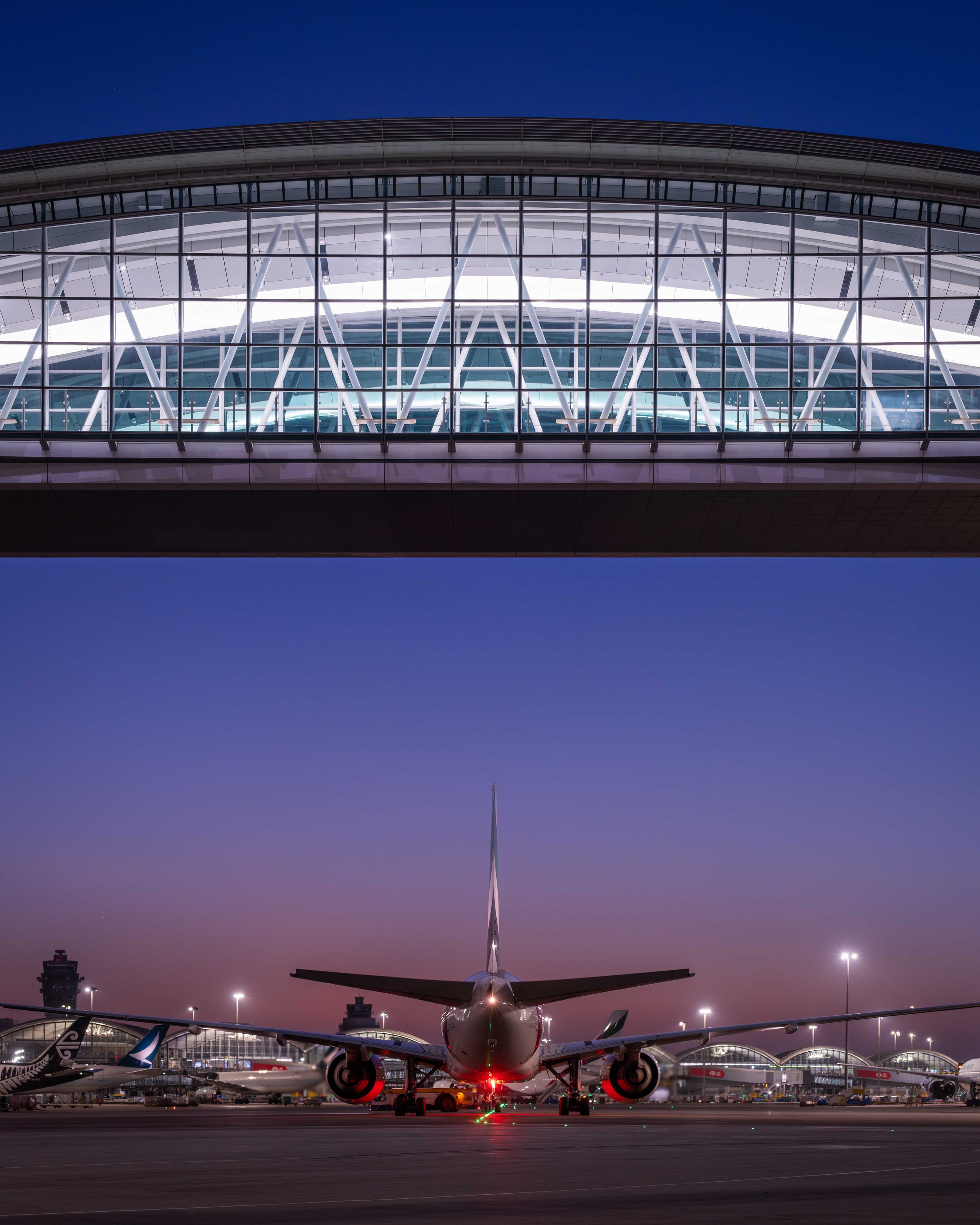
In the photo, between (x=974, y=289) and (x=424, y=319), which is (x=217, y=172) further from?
(x=974, y=289)

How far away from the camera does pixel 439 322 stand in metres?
46.7

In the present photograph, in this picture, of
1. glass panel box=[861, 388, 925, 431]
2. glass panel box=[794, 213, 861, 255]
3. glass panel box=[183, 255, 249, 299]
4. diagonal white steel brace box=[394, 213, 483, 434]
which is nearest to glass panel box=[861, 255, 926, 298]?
glass panel box=[794, 213, 861, 255]

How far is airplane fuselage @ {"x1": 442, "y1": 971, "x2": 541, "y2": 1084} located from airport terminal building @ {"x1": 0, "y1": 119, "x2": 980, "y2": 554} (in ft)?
52.1

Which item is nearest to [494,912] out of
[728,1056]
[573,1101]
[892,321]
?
[573,1101]

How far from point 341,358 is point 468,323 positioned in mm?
4785

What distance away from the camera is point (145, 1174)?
55.9ft

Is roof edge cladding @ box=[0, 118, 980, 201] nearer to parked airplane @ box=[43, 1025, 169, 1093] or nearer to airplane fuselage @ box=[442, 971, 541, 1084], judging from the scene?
airplane fuselage @ box=[442, 971, 541, 1084]

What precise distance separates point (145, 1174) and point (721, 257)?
38.4 m

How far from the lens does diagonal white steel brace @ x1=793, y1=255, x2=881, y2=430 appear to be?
45.2 m

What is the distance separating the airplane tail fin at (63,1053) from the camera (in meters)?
76.3

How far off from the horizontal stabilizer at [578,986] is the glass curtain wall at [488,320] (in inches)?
720

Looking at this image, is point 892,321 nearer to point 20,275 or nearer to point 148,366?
point 148,366

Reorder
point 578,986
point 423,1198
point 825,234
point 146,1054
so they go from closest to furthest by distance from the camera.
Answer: point 423,1198 → point 578,986 → point 825,234 → point 146,1054

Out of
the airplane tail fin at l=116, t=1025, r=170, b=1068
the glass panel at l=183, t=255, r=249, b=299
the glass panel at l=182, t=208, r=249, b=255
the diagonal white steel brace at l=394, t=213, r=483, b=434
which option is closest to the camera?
the diagonal white steel brace at l=394, t=213, r=483, b=434
